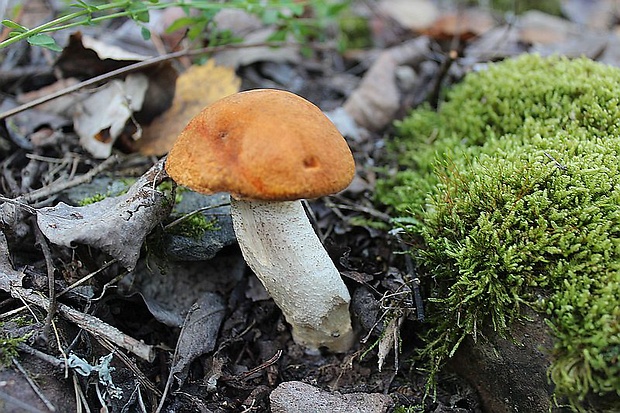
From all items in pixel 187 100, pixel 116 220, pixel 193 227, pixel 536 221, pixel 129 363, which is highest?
pixel 116 220

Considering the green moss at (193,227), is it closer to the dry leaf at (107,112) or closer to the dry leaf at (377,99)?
the dry leaf at (107,112)

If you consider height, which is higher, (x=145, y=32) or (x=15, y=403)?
(x=145, y=32)

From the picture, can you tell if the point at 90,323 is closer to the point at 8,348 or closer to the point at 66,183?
the point at 8,348

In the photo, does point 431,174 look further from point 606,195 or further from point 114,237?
point 114,237

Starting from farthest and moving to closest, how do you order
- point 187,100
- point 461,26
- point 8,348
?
point 461,26, point 187,100, point 8,348

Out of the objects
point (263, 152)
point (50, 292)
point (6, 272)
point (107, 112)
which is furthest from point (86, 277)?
point (107, 112)

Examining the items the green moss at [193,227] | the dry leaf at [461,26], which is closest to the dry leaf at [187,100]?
the green moss at [193,227]

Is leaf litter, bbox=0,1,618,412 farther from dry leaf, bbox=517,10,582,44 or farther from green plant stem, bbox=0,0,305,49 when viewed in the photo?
dry leaf, bbox=517,10,582,44
